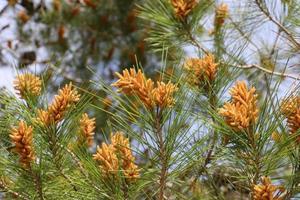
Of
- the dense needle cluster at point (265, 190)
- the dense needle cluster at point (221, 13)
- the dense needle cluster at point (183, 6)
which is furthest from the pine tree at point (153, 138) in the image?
the dense needle cluster at point (221, 13)

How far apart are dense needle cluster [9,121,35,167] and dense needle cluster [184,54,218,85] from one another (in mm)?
351

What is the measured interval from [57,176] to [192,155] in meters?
0.28

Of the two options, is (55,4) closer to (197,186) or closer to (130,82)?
(197,186)

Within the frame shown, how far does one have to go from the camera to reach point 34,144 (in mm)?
1111

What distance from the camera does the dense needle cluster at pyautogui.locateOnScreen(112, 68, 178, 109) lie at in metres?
0.99

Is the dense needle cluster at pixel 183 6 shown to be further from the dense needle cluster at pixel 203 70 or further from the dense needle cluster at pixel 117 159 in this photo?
the dense needle cluster at pixel 117 159

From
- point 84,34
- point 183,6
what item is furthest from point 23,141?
point 84,34

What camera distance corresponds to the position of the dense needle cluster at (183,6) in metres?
1.62

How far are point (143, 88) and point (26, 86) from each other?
1.12 feet

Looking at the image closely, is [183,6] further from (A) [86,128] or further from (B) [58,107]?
(B) [58,107]

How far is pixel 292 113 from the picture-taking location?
0.97 metres

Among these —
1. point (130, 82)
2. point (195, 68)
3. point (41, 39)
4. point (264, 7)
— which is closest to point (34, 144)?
point (130, 82)

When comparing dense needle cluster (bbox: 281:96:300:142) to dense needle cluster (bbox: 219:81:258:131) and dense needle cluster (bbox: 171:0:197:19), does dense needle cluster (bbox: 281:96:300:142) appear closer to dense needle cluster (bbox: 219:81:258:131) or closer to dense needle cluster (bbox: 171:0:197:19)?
dense needle cluster (bbox: 219:81:258:131)

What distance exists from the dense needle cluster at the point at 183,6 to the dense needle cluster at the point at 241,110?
714 mm
